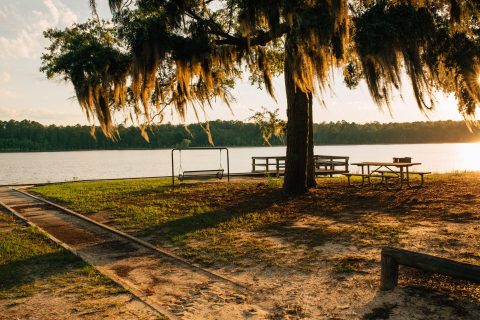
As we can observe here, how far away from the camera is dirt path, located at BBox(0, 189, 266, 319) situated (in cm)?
471

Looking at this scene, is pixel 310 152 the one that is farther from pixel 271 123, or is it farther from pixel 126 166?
pixel 126 166

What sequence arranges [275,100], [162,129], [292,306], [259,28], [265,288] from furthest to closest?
[162,129]
[275,100]
[259,28]
[265,288]
[292,306]

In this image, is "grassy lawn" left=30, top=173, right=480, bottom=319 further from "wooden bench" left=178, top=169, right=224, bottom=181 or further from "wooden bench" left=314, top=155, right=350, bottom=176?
"wooden bench" left=314, top=155, right=350, bottom=176

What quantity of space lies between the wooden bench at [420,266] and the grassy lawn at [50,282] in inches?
120

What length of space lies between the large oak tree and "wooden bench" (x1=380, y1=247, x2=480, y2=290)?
5309 mm

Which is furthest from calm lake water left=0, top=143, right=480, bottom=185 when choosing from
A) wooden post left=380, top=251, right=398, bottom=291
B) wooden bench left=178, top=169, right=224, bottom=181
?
wooden post left=380, top=251, right=398, bottom=291

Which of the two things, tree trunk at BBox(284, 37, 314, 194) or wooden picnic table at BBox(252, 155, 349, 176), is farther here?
wooden picnic table at BBox(252, 155, 349, 176)

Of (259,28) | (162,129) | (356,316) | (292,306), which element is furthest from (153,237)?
(162,129)

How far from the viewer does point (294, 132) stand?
13.1m

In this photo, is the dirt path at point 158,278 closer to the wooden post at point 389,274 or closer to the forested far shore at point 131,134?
the wooden post at point 389,274

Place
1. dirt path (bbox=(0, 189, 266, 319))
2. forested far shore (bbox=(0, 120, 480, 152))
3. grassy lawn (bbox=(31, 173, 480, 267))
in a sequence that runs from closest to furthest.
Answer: dirt path (bbox=(0, 189, 266, 319)), grassy lawn (bbox=(31, 173, 480, 267)), forested far shore (bbox=(0, 120, 480, 152))

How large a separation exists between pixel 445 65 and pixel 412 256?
7.52 meters

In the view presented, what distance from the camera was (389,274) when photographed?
516cm

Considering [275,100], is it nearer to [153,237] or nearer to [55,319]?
[153,237]
